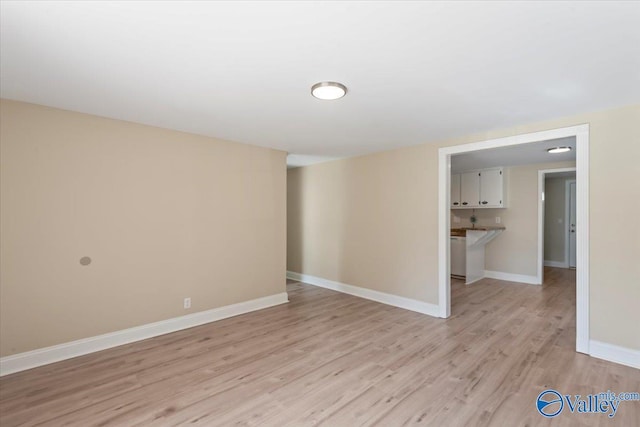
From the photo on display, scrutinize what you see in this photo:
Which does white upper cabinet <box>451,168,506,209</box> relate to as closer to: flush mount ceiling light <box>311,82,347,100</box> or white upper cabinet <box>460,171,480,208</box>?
white upper cabinet <box>460,171,480,208</box>

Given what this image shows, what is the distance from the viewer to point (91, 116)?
3.02m

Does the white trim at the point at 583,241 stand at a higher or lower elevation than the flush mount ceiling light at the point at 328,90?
lower

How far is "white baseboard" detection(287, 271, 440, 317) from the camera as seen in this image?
4125 mm

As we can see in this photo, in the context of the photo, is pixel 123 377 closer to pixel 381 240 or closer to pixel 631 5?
pixel 381 240

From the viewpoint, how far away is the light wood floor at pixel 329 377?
2051mm

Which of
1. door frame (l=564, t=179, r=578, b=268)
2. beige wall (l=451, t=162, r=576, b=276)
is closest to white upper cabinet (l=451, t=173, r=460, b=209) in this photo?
beige wall (l=451, t=162, r=576, b=276)

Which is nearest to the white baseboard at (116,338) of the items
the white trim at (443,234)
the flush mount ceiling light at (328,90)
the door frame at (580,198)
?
the white trim at (443,234)

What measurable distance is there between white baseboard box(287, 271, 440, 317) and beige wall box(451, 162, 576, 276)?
311 cm

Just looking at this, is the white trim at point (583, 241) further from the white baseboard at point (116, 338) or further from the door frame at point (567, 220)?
the door frame at point (567, 220)

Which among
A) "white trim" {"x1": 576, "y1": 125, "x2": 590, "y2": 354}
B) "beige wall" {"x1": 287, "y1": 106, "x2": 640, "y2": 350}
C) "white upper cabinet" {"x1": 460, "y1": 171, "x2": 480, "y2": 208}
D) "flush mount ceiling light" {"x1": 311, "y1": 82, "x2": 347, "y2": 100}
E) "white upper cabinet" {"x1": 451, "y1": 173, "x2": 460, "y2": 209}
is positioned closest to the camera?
"flush mount ceiling light" {"x1": 311, "y1": 82, "x2": 347, "y2": 100}

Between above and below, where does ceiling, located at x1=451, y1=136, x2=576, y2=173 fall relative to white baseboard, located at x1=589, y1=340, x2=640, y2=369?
above

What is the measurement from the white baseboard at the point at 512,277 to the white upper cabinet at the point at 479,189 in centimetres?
138

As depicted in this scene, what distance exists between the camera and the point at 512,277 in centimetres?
609

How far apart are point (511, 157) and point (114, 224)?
583 cm
